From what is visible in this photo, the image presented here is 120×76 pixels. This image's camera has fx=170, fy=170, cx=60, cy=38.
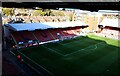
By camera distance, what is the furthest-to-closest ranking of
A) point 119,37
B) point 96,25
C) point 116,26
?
point 96,25
point 116,26
point 119,37

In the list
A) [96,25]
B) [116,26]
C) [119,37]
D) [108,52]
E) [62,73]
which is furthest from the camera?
[96,25]

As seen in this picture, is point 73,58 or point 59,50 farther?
point 59,50

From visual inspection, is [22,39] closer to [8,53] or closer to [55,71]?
[8,53]

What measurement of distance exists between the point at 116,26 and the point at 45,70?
26.0 meters

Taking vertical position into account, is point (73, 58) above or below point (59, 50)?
below

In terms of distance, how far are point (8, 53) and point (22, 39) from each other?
5508mm

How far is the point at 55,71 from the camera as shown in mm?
17656

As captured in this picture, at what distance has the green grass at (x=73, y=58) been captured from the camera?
18297 mm

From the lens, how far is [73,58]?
2170 centimetres

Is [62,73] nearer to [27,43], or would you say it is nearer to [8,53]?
[8,53]

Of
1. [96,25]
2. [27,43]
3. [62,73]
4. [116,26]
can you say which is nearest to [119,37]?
[116,26]

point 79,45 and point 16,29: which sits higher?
point 16,29

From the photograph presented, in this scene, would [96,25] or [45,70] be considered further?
[96,25]

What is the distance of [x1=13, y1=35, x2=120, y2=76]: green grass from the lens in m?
18.3
